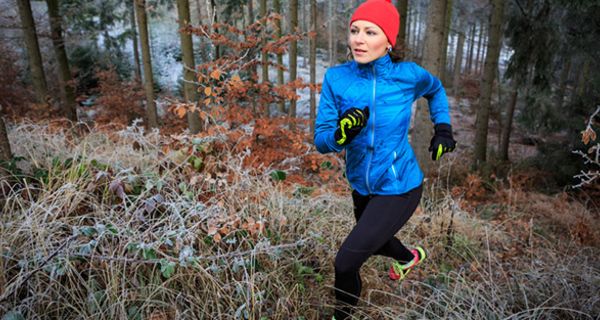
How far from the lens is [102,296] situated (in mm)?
2184

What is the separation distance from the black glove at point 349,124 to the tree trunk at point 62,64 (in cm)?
943

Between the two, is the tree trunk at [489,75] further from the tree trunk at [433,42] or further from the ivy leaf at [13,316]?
the ivy leaf at [13,316]

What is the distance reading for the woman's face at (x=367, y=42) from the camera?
79.9 inches

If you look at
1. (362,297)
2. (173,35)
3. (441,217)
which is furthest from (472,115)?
(173,35)

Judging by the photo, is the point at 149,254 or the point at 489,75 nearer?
the point at 149,254

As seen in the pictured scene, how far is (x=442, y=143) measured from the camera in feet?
6.91

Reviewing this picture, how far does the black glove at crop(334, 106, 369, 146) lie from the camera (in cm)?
177

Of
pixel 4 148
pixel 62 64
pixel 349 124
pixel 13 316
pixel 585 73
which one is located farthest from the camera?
pixel 62 64

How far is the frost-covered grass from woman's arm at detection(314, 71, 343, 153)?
0.84 m

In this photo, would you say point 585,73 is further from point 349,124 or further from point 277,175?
point 349,124

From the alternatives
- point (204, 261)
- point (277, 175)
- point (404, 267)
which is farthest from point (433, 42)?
point (204, 261)

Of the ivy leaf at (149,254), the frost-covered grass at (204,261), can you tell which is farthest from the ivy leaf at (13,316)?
the ivy leaf at (149,254)

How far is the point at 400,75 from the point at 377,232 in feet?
2.91

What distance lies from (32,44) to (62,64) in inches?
63.9
